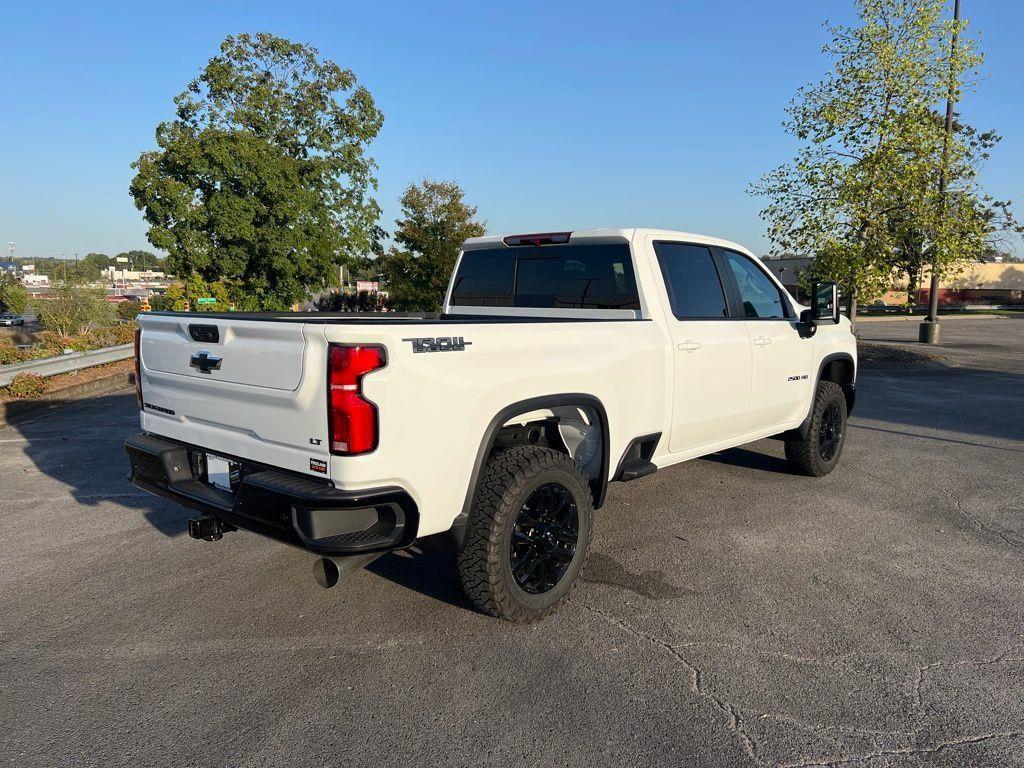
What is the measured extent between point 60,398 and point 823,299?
1020cm

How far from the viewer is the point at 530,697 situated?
9.59ft

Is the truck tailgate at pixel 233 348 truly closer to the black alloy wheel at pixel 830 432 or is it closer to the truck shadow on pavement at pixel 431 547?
the truck shadow on pavement at pixel 431 547

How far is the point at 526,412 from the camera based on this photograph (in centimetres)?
346

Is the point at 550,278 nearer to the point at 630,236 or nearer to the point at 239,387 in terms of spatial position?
→ the point at 630,236

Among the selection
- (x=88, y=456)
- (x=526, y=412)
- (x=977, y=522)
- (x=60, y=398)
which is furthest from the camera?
(x=60, y=398)

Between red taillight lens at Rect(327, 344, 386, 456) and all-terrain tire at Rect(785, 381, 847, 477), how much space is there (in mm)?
4299

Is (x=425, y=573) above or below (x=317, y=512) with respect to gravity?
below

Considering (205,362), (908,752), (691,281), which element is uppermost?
(691,281)

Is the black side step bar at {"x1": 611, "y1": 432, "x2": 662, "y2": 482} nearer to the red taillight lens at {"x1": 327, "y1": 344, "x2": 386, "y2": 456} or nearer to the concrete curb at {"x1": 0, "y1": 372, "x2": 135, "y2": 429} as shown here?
the red taillight lens at {"x1": 327, "y1": 344, "x2": 386, "y2": 456}

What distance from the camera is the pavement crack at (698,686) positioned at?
2.62m

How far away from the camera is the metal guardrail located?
9.38 m

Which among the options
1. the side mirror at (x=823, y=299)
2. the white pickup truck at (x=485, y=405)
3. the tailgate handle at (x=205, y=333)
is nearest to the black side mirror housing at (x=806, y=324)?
the side mirror at (x=823, y=299)

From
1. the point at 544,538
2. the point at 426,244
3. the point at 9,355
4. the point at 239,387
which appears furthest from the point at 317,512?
the point at 426,244

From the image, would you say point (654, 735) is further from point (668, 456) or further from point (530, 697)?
point (668, 456)
